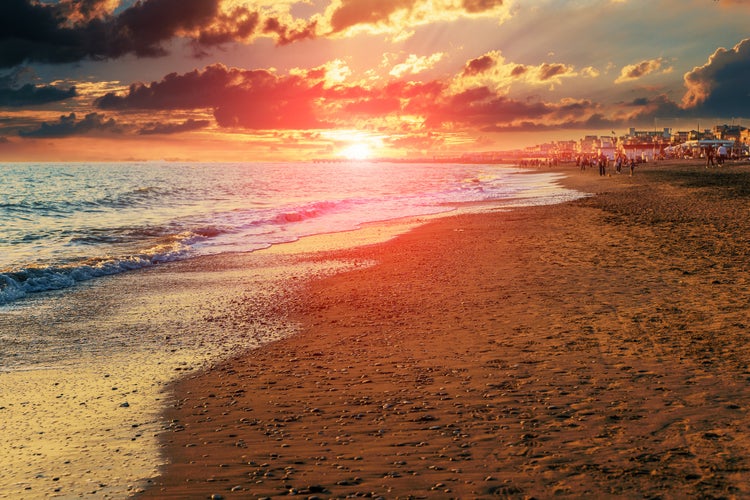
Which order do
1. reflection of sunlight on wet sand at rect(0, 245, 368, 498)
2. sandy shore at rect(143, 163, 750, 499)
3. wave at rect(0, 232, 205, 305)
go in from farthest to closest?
1. wave at rect(0, 232, 205, 305)
2. reflection of sunlight on wet sand at rect(0, 245, 368, 498)
3. sandy shore at rect(143, 163, 750, 499)

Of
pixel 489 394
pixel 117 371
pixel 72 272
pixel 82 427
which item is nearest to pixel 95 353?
pixel 117 371

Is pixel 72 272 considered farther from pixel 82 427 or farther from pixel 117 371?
pixel 82 427

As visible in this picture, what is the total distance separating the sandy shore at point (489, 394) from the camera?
5023 mm

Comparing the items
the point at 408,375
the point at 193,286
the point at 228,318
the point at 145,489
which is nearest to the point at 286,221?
the point at 193,286

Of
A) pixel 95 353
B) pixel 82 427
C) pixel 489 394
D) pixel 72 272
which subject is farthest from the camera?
pixel 72 272

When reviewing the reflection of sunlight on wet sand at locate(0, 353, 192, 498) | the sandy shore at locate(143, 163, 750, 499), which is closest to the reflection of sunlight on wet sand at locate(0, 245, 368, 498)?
the reflection of sunlight on wet sand at locate(0, 353, 192, 498)

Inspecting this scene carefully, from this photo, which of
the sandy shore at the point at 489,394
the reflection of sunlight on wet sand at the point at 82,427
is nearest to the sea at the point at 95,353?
the reflection of sunlight on wet sand at the point at 82,427

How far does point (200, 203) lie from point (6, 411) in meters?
49.1

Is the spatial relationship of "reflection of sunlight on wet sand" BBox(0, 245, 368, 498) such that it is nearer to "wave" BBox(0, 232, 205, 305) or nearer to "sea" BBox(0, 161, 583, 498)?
"sea" BBox(0, 161, 583, 498)

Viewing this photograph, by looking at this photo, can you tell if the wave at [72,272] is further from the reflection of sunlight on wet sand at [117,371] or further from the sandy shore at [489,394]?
the sandy shore at [489,394]

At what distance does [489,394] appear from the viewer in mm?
6828

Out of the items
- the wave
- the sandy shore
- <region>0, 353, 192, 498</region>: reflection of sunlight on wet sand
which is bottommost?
the sandy shore

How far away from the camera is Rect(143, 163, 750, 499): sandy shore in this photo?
5023 mm

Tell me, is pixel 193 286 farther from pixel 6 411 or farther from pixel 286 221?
pixel 286 221
